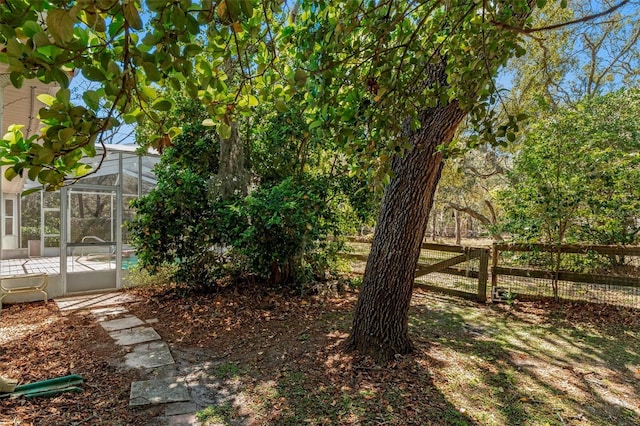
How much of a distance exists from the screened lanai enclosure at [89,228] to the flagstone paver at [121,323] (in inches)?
83.9

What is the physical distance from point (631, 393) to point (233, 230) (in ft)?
14.4

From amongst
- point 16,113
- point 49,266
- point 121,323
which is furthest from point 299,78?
point 49,266

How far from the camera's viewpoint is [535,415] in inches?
95.0

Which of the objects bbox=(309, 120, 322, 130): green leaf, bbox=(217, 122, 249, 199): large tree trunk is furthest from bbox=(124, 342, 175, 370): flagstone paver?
bbox=(309, 120, 322, 130): green leaf

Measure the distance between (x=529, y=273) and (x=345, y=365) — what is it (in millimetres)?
3790

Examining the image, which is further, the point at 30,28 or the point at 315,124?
the point at 315,124

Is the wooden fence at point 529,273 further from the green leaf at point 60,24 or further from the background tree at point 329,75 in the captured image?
the green leaf at point 60,24

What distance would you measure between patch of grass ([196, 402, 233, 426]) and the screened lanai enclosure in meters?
4.90

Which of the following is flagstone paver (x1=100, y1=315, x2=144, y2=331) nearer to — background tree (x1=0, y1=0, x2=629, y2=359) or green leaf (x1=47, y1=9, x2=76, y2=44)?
background tree (x1=0, y1=0, x2=629, y2=359)

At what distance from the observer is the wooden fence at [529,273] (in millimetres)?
4836

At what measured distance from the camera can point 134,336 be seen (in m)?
4.12

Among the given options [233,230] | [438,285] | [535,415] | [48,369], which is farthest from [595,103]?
[48,369]

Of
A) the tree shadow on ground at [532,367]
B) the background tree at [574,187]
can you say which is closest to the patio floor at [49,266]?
the tree shadow on ground at [532,367]

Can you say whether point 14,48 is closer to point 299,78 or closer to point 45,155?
point 45,155
